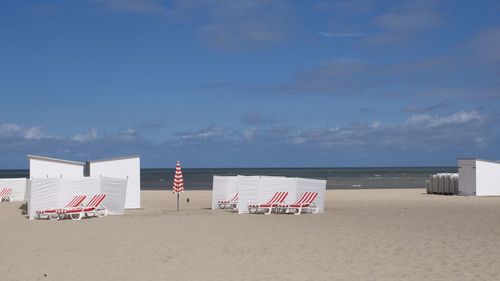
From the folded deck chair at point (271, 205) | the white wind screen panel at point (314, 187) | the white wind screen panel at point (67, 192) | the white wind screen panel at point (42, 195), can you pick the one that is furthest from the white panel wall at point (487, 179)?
the white wind screen panel at point (42, 195)

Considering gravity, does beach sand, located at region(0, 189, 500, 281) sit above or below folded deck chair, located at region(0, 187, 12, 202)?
below

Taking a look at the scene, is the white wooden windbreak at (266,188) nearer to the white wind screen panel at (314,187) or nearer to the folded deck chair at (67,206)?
the white wind screen panel at (314,187)

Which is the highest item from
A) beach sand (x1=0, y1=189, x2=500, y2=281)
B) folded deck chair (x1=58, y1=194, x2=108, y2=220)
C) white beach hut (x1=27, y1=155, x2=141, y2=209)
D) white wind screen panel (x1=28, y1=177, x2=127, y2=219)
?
white beach hut (x1=27, y1=155, x2=141, y2=209)

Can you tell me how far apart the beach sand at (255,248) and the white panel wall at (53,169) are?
23.1ft

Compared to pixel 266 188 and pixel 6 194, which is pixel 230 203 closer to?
pixel 266 188

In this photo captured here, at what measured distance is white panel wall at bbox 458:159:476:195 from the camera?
33875mm

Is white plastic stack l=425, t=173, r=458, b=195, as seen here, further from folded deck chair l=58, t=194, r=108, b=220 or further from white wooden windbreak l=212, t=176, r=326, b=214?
folded deck chair l=58, t=194, r=108, b=220

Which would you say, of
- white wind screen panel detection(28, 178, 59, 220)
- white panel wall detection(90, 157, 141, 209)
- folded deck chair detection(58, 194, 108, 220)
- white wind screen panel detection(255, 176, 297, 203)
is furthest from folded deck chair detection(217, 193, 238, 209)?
white wind screen panel detection(28, 178, 59, 220)

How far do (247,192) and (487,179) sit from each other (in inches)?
654

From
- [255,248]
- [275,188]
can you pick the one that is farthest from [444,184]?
[255,248]

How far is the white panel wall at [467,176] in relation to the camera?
3388 centimetres

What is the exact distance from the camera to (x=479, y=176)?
33938 mm

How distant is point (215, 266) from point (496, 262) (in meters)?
4.85

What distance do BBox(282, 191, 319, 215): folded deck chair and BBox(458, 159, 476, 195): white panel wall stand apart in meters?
13.7
